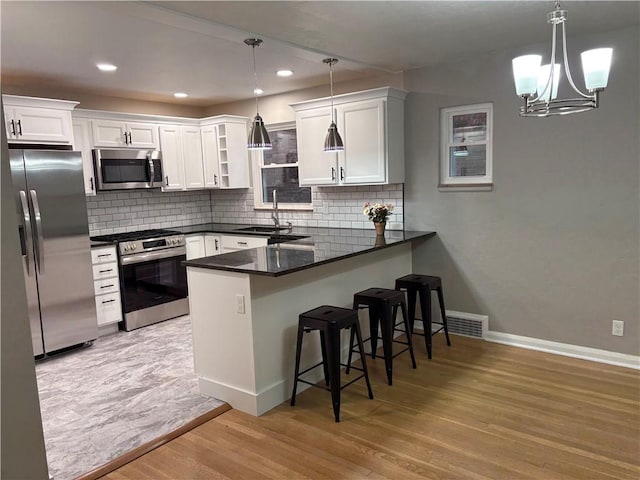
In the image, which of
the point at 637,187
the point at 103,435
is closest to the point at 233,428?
the point at 103,435

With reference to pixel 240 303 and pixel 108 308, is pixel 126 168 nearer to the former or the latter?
pixel 108 308

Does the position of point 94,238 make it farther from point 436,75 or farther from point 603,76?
point 603,76

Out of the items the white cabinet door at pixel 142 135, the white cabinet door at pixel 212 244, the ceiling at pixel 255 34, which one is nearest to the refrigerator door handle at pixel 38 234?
the ceiling at pixel 255 34

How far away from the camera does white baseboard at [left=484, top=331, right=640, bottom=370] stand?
142 inches

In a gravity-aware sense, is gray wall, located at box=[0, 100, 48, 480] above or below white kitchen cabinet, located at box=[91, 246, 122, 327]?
above

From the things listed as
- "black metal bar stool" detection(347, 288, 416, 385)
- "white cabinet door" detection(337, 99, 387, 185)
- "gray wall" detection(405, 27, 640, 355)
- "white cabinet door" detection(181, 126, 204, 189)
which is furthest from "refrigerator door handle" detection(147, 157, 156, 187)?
"black metal bar stool" detection(347, 288, 416, 385)

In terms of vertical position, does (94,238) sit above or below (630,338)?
above

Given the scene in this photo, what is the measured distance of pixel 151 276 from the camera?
5.00m

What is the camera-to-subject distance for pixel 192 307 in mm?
3277

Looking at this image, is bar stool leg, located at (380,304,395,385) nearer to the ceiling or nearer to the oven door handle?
the ceiling

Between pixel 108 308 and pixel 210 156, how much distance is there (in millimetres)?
2195

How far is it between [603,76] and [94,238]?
15.6ft

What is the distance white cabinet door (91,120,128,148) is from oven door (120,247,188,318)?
48.7 inches

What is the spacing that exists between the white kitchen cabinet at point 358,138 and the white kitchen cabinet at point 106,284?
2.16m
